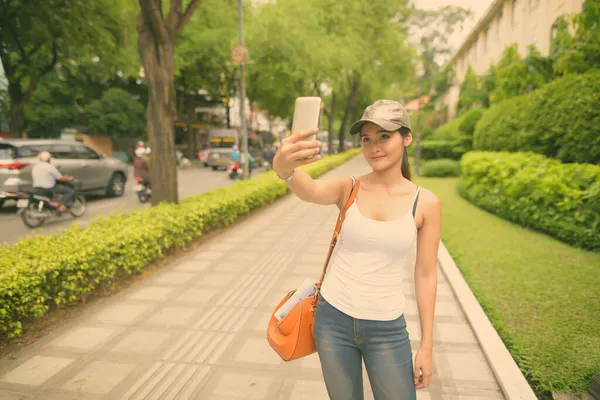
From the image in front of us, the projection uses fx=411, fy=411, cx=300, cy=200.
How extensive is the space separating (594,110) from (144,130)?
2876cm

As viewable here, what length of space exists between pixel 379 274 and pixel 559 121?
363 inches

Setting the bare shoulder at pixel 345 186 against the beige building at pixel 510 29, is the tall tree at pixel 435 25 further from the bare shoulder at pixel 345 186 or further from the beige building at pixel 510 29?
the bare shoulder at pixel 345 186

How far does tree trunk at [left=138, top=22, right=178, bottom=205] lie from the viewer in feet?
23.7

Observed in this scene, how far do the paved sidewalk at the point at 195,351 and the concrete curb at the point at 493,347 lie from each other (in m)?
0.09

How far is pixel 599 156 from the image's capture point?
8.24m

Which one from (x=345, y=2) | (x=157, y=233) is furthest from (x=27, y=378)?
(x=345, y=2)

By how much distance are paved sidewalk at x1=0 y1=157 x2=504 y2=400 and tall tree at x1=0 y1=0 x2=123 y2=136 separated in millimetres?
11650

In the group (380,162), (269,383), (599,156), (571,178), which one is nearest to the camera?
(380,162)

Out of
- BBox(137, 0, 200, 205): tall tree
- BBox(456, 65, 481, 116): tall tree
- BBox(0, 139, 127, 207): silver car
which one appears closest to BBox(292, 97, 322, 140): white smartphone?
BBox(137, 0, 200, 205): tall tree

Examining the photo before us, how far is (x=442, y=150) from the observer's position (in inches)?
851

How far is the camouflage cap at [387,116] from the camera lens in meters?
1.76

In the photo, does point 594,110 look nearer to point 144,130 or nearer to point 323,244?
point 323,244

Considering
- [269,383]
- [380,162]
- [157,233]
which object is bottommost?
[269,383]

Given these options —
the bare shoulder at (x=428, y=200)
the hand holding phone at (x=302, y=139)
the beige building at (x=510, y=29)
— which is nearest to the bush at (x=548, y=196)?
the bare shoulder at (x=428, y=200)
